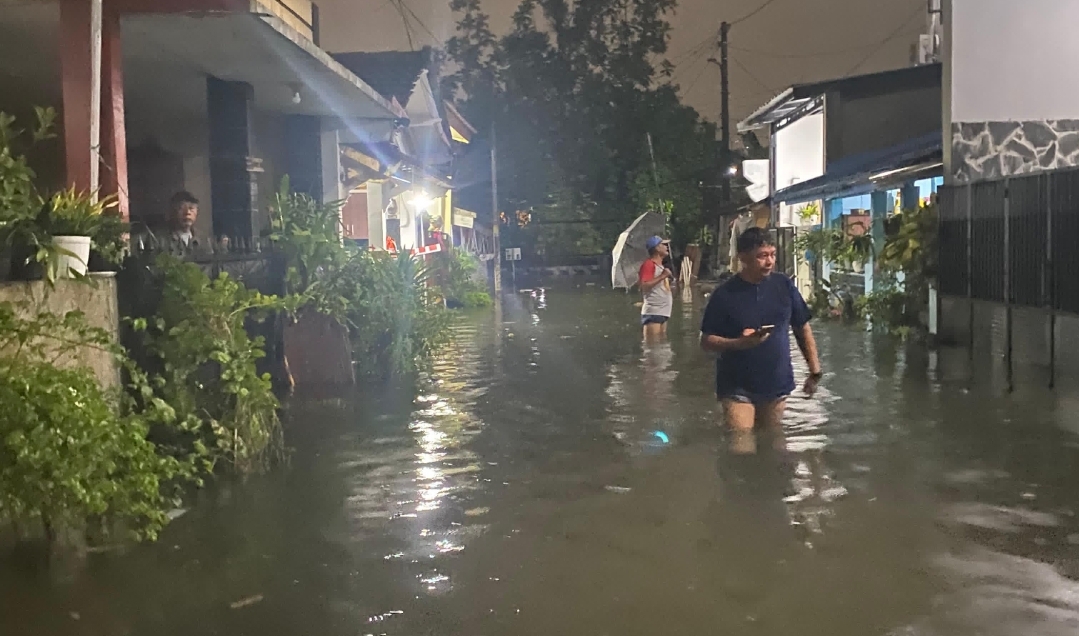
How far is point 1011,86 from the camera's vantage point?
41.9 ft

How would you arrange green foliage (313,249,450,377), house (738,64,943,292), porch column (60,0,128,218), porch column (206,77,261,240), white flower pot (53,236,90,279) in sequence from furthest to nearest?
1. house (738,64,943,292)
2. porch column (206,77,261,240)
3. green foliage (313,249,450,377)
4. porch column (60,0,128,218)
5. white flower pot (53,236,90,279)

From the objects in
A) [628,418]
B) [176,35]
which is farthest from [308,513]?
[176,35]

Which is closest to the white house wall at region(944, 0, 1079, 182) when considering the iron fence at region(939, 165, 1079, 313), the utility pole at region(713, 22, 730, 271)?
the iron fence at region(939, 165, 1079, 313)

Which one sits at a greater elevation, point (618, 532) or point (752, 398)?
point (752, 398)

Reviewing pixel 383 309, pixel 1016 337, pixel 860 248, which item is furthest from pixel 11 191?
pixel 860 248

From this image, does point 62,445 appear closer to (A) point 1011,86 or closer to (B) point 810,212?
(A) point 1011,86

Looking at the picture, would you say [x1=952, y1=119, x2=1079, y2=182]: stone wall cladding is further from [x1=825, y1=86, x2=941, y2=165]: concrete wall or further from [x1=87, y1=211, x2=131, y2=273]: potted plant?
[x1=825, y1=86, x2=941, y2=165]: concrete wall

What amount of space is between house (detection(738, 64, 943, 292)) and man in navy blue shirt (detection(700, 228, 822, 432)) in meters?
10.1

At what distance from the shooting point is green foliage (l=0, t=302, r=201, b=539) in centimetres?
500

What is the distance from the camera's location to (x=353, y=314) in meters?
11.1

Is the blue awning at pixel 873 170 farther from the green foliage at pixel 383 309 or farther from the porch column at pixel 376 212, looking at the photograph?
the porch column at pixel 376 212

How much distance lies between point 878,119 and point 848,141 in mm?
1042

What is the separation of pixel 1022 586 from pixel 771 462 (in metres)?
2.60

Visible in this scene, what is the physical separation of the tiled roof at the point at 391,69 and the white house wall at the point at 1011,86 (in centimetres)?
811
